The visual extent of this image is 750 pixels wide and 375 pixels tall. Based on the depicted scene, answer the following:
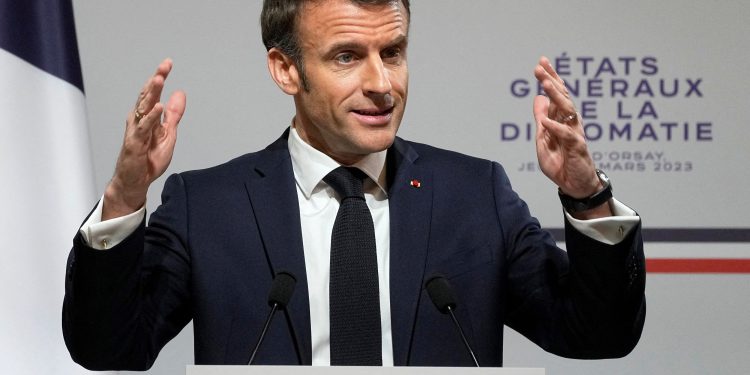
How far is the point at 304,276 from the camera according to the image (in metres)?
2.24

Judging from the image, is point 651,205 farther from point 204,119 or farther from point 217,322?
point 217,322

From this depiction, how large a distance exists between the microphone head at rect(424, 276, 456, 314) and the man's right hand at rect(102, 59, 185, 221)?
55cm

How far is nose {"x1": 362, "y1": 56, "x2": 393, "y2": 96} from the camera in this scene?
7.23 ft

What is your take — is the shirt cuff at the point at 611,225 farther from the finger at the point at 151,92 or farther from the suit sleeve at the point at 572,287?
the finger at the point at 151,92

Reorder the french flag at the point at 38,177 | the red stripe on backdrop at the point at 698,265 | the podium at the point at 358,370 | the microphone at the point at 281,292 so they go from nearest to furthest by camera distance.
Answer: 1. the podium at the point at 358,370
2. the microphone at the point at 281,292
3. the french flag at the point at 38,177
4. the red stripe on backdrop at the point at 698,265

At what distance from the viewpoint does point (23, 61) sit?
10.1 feet

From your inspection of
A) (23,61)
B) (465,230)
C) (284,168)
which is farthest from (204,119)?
(465,230)

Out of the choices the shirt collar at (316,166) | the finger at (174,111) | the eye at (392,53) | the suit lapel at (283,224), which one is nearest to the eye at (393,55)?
the eye at (392,53)

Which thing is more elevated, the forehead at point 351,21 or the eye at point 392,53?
the forehead at point 351,21

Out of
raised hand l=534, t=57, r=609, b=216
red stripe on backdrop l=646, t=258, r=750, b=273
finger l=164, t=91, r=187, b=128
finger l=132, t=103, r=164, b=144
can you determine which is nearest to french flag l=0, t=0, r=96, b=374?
finger l=164, t=91, r=187, b=128

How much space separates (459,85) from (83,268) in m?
1.79

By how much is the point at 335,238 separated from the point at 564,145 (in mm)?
507

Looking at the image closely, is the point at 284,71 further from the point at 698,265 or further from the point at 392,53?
the point at 698,265

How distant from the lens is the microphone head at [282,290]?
1976mm
